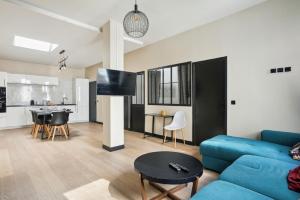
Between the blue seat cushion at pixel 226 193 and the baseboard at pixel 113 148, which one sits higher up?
the blue seat cushion at pixel 226 193

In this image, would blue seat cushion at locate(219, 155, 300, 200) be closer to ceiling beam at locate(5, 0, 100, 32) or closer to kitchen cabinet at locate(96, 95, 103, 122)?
ceiling beam at locate(5, 0, 100, 32)

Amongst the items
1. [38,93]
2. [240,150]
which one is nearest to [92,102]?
[38,93]

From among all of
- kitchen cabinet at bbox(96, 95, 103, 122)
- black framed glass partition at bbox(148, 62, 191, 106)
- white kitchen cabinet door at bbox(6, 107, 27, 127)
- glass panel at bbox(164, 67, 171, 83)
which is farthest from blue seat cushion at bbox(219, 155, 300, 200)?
white kitchen cabinet door at bbox(6, 107, 27, 127)

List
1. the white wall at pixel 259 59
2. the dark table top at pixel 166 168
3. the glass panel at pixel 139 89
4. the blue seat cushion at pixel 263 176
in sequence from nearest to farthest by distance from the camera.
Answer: the blue seat cushion at pixel 263 176 → the dark table top at pixel 166 168 → the white wall at pixel 259 59 → the glass panel at pixel 139 89

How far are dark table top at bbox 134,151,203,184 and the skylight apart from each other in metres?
5.01

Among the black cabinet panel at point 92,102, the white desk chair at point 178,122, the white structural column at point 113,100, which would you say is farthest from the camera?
the black cabinet panel at point 92,102

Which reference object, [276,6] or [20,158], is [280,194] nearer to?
[276,6]

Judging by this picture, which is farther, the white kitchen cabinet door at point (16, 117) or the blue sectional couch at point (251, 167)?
the white kitchen cabinet door at point (16, 117)

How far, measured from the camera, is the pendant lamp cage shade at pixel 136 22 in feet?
6.82

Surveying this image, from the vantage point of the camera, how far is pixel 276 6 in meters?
2.90

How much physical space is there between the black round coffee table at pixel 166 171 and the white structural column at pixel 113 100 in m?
1.80

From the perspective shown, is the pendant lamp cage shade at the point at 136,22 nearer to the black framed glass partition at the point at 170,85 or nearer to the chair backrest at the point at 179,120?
the black framed glass partition at the point at 170,85

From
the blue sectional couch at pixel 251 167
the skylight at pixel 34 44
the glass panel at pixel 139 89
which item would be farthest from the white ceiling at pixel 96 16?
the blue sectional couch at pixel 251 167

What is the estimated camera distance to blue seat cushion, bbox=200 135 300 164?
2246 millimetres
